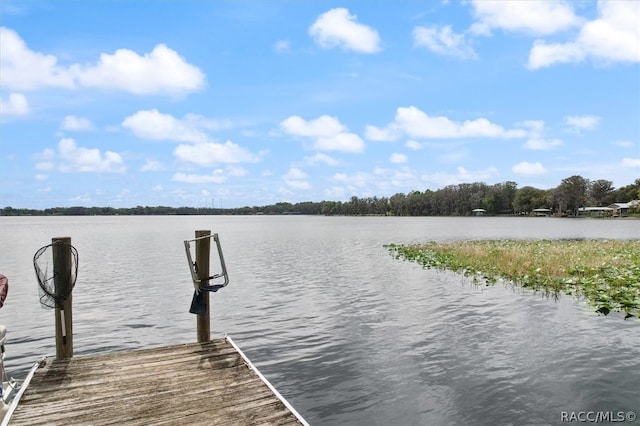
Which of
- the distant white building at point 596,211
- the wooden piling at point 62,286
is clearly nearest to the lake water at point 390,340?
the wooden piling at point 62,286

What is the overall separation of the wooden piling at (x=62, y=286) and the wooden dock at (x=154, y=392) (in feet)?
1.63

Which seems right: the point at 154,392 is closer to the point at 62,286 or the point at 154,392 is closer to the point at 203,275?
the point at 203,275

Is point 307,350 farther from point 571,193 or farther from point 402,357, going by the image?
point 571,193

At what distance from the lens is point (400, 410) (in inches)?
355

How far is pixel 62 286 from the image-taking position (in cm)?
918

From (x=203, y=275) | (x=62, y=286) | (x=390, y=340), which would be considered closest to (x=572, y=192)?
(x=390, y=340)

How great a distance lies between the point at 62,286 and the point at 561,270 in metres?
22.7

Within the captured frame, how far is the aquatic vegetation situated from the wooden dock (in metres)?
13.9

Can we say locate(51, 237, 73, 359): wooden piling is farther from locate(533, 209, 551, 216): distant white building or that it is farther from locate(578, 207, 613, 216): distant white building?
locate(533, 209, 551, 216): distant white building

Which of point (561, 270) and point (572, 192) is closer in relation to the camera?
point (561, 270)

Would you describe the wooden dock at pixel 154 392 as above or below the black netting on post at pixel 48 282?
below

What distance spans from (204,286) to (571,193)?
177 m

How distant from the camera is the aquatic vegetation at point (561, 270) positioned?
17844 mm

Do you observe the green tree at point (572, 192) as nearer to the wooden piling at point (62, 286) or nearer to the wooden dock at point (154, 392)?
the wooden dock at point (154, 392)
